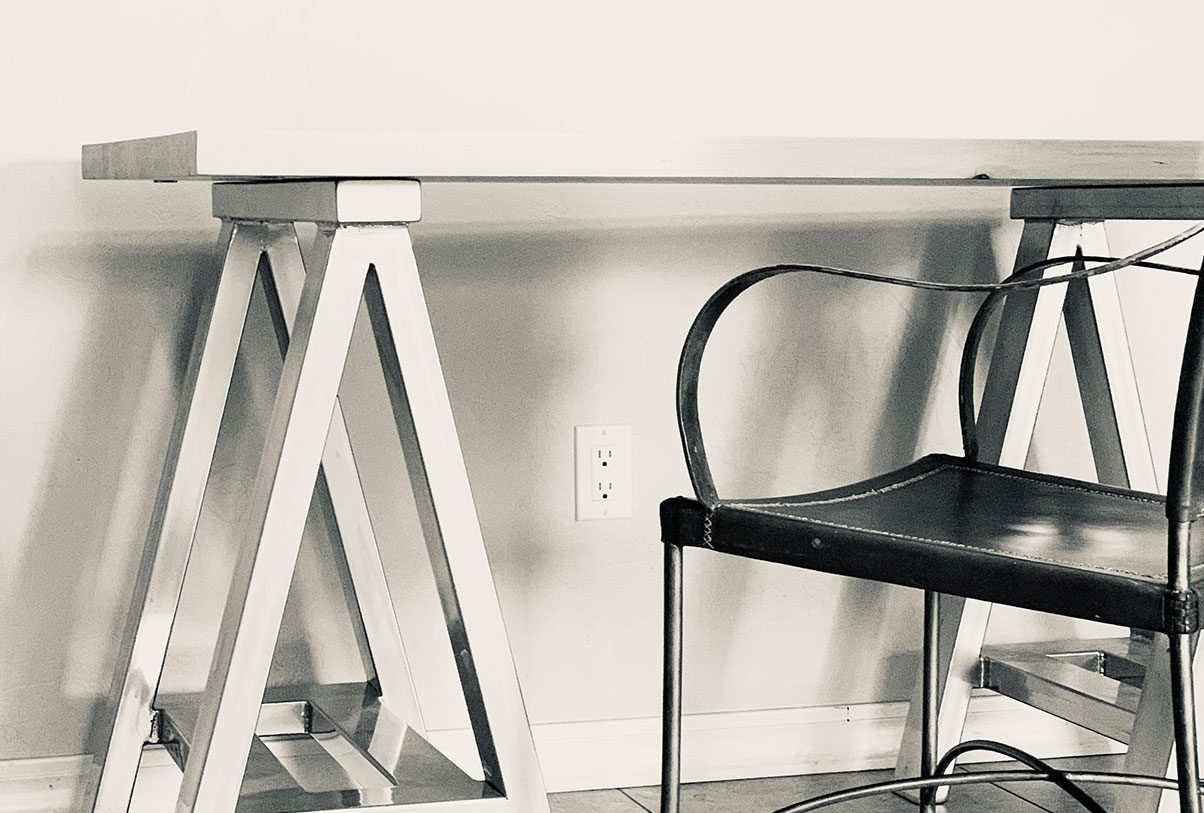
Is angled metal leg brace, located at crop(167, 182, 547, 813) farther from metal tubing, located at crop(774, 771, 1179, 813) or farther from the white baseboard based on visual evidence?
the white baseboard

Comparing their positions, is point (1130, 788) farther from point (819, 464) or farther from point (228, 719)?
point (228, 719)

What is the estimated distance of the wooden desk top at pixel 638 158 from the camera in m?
1.02

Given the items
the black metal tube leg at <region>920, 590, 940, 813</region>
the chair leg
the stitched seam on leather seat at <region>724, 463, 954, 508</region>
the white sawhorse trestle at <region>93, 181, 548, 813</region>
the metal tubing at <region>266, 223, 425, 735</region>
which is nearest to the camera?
the chair leg

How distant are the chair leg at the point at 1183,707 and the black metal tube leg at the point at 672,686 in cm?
39

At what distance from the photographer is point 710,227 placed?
176cm

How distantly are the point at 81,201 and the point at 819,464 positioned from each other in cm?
89

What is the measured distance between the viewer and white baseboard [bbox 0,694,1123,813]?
1748mm

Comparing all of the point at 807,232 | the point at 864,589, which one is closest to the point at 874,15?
the point at 807,232

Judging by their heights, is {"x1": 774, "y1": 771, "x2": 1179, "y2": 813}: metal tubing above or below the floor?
above

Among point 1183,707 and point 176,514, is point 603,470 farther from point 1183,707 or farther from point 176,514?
point 1183,707

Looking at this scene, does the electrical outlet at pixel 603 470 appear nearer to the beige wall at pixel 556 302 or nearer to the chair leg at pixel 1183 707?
the beige wall at pixel 556 302

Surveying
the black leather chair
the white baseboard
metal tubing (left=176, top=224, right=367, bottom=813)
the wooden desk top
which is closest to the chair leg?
the black leather chair

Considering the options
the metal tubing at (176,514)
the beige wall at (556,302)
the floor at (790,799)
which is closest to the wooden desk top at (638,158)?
the metal tubing at (176,514)

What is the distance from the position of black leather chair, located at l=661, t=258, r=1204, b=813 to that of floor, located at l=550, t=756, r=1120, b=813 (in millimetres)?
286
